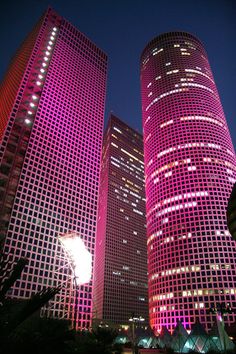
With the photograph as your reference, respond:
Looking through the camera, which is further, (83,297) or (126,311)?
(126,311)

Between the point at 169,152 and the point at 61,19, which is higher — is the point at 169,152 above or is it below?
below

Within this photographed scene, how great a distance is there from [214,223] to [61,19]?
452 feet

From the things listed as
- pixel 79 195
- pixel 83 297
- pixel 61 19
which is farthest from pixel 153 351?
pixel 61 19

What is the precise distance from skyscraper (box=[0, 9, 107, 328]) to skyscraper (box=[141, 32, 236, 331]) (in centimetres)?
3774

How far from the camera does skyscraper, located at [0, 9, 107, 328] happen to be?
111 meters

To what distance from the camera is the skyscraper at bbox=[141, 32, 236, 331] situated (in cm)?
12731

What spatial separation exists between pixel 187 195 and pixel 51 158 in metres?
67.7

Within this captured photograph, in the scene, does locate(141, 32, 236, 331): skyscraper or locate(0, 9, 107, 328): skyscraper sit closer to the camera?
locate(0, 9, 107, 328): skyscraper

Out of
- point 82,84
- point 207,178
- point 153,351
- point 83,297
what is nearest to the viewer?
point 153,351

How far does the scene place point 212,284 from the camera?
12431 cm

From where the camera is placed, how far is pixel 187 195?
14612 cm

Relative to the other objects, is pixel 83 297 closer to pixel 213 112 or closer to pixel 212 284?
pixel 212 284

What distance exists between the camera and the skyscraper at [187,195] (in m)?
127

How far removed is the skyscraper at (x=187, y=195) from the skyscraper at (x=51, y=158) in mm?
37744
